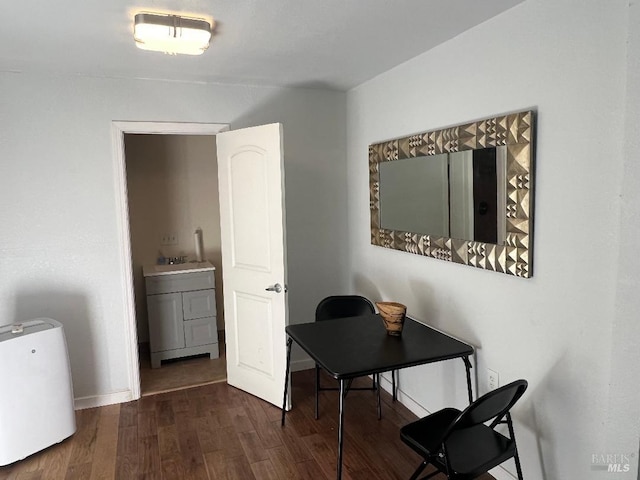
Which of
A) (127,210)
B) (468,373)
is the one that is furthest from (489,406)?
(127,210)

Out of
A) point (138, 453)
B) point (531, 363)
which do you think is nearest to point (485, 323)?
point (531, 363)

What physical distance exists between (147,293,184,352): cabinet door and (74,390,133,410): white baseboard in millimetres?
636

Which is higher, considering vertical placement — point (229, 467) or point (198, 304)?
point (198, 304)

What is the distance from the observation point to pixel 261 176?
3.17 m

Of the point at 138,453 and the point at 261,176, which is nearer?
the point at 138,453

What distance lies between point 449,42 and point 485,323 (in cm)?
158

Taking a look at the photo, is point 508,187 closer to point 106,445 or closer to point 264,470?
point 264,470

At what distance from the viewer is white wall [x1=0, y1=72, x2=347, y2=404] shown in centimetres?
304

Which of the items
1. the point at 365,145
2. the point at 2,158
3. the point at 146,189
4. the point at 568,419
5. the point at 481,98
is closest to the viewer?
the point at 568,419

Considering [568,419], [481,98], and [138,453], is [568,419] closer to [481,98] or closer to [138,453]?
[481,98]

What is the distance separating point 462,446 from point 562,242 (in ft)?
3.24

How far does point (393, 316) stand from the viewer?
101 inches

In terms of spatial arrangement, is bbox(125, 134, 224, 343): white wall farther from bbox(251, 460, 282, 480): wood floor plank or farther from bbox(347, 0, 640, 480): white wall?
bbox(347, 0, 640, 480): white wall

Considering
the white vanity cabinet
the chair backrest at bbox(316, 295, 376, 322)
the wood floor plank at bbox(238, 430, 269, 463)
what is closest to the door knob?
the chair backrest at bbox(316, 295, 376, 322)
